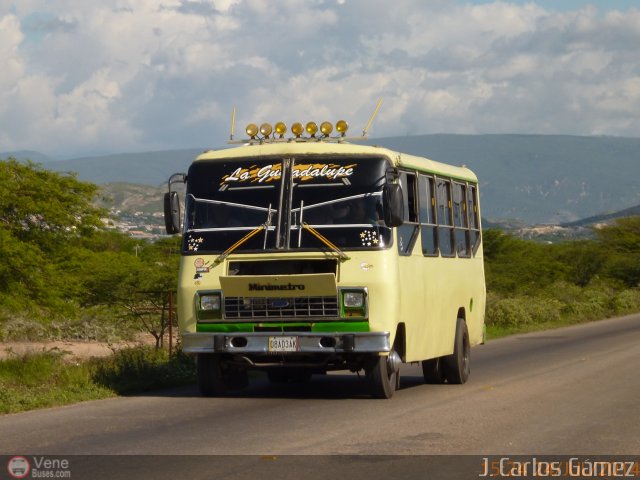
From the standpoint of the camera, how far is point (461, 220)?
18.5 meters

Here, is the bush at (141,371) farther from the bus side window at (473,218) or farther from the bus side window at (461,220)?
the bus side window at (473,218)

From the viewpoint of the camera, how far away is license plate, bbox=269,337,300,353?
14375 mm

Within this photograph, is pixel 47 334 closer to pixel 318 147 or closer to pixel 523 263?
pixel 318 147

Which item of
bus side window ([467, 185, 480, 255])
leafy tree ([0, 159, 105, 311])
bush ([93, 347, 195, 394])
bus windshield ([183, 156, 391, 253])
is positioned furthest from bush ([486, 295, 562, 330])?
bus windshield ([183, 156, 391, 253])

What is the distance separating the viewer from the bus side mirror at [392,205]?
47.3ft

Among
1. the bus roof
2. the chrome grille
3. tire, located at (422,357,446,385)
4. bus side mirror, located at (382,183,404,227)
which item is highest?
the bus roof

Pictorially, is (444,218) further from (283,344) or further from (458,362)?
(283,344)

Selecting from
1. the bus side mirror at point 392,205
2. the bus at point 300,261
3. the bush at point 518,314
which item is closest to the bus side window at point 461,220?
the bus at point 300,261

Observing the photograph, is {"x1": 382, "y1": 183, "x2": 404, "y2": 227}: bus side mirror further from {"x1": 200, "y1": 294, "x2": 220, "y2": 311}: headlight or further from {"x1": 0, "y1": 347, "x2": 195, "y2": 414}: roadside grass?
{"x1": 0, "y1": 347, "x2": 195, "y2": 414}: roadside grass

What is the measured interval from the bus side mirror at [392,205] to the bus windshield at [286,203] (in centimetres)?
15

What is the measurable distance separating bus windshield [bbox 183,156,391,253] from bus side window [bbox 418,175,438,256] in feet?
5.02

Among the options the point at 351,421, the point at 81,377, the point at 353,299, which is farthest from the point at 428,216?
the point at 81,377

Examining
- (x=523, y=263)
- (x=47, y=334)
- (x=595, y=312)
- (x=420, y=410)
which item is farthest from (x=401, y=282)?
(x=523, y=263)

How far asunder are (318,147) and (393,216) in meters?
1.47
